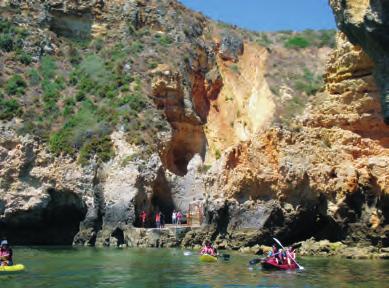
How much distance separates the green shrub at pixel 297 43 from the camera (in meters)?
74.8

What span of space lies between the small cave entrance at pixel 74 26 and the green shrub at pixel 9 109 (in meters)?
14.9

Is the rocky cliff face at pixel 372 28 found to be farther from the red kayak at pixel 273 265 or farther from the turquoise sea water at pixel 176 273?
the red kayak at pixel 273 265

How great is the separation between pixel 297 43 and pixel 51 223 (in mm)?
42598

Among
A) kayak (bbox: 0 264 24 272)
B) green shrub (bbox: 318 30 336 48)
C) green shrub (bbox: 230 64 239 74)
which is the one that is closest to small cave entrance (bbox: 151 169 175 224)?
green shrub (bbox: 230 64 239 74)

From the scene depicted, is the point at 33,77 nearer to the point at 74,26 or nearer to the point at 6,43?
the point at 6,43

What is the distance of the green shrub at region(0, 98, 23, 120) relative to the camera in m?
46.5

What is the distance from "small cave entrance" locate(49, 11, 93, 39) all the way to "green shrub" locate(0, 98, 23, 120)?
1486 centimetres

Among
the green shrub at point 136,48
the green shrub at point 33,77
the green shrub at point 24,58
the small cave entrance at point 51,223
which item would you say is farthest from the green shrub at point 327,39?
the small cave entrance at point 51,223

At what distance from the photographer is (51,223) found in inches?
1772

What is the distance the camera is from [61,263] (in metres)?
28.8

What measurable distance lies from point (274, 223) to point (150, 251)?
7.54m

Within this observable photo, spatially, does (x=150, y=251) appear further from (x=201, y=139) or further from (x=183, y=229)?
(x=201, y=139)

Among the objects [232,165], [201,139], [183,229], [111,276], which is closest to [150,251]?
[183,229]

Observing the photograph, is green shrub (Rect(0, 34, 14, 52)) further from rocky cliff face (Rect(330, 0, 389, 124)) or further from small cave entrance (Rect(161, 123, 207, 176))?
rocky cliff face (Rect(330, 0, 389, 124))
